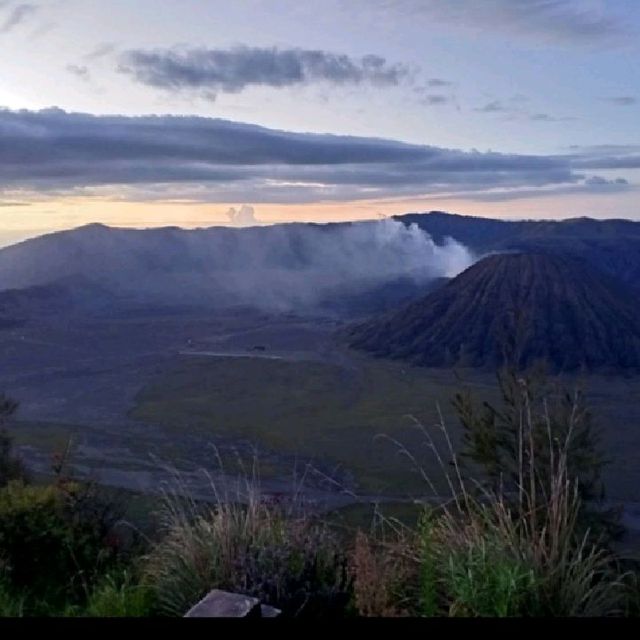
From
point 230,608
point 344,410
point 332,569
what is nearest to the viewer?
point 230,608

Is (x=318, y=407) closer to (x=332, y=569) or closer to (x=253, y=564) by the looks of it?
(x=332, y=569)

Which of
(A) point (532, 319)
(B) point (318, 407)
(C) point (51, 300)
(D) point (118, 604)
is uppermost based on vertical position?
(D) point (118, 604)

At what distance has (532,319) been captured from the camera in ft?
268

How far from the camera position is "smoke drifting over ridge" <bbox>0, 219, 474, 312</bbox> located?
140 metres

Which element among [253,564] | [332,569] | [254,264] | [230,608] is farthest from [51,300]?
[230,608]

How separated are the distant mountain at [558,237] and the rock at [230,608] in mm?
116248

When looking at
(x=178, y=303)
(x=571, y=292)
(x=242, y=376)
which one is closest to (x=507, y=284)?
(x=571, y=292)

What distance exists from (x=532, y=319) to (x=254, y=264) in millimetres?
84613

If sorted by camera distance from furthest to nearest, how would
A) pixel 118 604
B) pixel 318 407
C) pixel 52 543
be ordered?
pixel 318 407, pixel 52 543, pixel 118 604

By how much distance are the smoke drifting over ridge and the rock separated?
124 metres

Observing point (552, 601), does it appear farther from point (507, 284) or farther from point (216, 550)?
point (507, 284)

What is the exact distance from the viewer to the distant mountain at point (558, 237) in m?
133

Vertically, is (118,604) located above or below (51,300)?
above

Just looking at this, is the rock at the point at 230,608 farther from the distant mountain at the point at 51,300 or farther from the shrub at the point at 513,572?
the distant mountain at the point at 51,300
